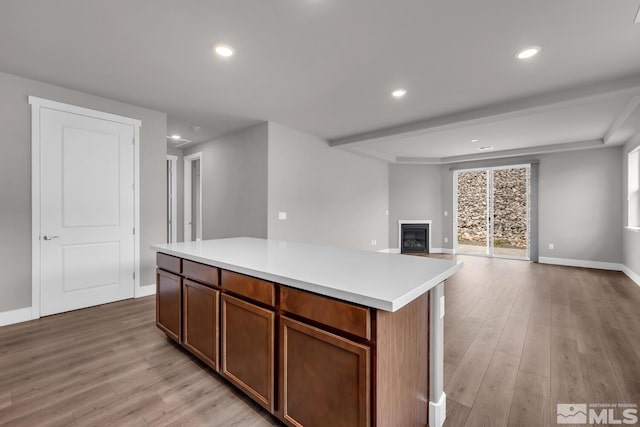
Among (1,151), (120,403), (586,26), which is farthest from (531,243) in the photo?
(1,151)

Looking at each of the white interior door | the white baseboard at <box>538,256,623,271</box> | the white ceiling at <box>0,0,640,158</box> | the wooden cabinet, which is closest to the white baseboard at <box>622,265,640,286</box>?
the white baseboard at <box>538,256,623,271</box>

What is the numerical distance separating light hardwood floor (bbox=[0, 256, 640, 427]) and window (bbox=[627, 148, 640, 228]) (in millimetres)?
2147

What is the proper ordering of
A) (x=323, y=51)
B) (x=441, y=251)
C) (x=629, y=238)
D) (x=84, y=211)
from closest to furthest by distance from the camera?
1. (x=323, y=51)
2. (x=84, y=211)
3. (x=629, y=238)
4. (x=441, y=251)

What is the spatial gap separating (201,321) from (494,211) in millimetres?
7286

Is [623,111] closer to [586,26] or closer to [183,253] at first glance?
[586,26]

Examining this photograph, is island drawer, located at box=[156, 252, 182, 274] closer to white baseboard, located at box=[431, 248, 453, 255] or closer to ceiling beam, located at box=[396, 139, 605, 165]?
ceiling beam, located at box=[396, 139, 605, 165]

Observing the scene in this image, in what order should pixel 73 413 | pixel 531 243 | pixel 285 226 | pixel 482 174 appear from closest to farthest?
pixel 73 413 < pixel 285 226 < pixel 531 243 < pixel 482 174

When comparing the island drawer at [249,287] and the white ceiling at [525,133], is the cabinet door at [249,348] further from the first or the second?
the white ceiling at [525,133]

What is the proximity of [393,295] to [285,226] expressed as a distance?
3.77m

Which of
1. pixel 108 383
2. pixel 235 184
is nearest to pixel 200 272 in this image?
pixel 108 383

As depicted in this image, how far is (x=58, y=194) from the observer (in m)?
Answer: 3.21

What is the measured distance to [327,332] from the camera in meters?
1.26

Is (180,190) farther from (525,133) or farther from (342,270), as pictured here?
(525,133)

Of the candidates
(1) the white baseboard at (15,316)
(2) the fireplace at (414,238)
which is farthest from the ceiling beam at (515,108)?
(1) the white baseboard at (15,316)
